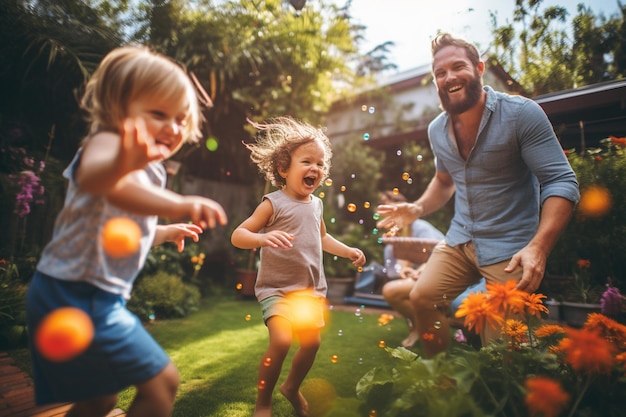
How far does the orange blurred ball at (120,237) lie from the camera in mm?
1173

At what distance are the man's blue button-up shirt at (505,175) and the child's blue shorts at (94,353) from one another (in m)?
1.89

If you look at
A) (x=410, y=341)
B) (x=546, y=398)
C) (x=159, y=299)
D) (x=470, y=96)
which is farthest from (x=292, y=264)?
(x=159, y=299)

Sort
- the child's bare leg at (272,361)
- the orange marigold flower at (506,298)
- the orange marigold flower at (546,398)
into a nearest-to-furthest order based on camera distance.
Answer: the orange marigold flower at (546,398)
the orange marigold flower at (506,298)
the child's bare leg at (272,361)

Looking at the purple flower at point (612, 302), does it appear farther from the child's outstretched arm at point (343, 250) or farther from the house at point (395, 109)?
the house at point (395, 109)

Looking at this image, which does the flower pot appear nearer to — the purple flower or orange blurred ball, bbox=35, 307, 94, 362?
the purple flower

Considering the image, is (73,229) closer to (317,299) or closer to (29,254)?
(317,299)

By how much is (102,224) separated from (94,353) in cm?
38

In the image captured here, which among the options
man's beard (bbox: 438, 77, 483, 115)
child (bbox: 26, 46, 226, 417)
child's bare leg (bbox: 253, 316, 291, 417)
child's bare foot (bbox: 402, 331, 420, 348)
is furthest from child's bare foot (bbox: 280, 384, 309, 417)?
man's beard (bbox: 438, 77, 483, 115)

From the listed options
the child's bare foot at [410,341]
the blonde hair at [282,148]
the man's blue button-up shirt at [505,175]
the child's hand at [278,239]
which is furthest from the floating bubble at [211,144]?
the child's hand at [278,239]

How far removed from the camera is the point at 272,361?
1850mm

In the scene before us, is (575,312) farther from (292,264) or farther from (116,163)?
(116,163)

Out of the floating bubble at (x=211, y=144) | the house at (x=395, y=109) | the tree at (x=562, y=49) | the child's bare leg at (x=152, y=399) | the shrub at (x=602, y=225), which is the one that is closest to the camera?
the child's bare leg at (x=152, y=399)

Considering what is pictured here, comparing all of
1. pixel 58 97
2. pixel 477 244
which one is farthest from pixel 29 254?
pixel 477 244

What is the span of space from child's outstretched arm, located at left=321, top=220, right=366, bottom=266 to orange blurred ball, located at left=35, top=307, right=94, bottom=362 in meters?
1.36
